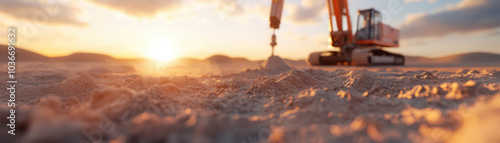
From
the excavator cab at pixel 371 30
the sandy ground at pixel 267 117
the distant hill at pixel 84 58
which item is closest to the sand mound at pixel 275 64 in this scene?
the sandy ground at pixel 267 117

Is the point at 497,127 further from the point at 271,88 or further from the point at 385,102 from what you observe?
the point at 271,88

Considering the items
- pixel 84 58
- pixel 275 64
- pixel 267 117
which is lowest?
pixel 267 117

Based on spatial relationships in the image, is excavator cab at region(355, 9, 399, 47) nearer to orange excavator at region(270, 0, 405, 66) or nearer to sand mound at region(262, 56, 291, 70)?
orange excavator at region(270, 0, 405, 66)

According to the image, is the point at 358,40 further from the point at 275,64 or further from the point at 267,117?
the point at 267,117

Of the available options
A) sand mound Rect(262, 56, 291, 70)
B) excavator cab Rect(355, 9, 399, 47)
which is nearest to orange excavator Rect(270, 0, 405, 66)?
excavator cab Rect(355, 9, 399, 47)

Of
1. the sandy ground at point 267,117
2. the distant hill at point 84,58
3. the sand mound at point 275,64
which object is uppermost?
the distant hill at point 84,58

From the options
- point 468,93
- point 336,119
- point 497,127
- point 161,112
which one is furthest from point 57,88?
point 468,93

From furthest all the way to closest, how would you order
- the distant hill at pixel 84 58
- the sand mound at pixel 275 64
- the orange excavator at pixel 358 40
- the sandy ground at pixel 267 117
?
1. the distant hill at pixel 84 58
2. the orange excavator at pixel 358 40
3. the sand mound at pixel 275 64
4. the sandy ground at pixel 267 117

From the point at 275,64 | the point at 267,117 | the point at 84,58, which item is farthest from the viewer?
the point at 84,58

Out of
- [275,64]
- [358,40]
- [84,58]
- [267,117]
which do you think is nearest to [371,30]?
[358,40]

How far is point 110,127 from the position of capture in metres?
2.13

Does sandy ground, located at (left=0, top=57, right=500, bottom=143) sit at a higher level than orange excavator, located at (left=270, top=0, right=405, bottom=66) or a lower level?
lower

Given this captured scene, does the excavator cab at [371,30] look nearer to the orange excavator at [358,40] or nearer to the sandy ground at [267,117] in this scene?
the orange excavator at [358,40]

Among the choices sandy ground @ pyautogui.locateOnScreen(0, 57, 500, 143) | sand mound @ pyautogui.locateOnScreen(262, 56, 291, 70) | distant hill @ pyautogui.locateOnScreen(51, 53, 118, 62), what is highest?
distant hill @ pyautogui.locateOnScreen(51, 53, 118, 62)
